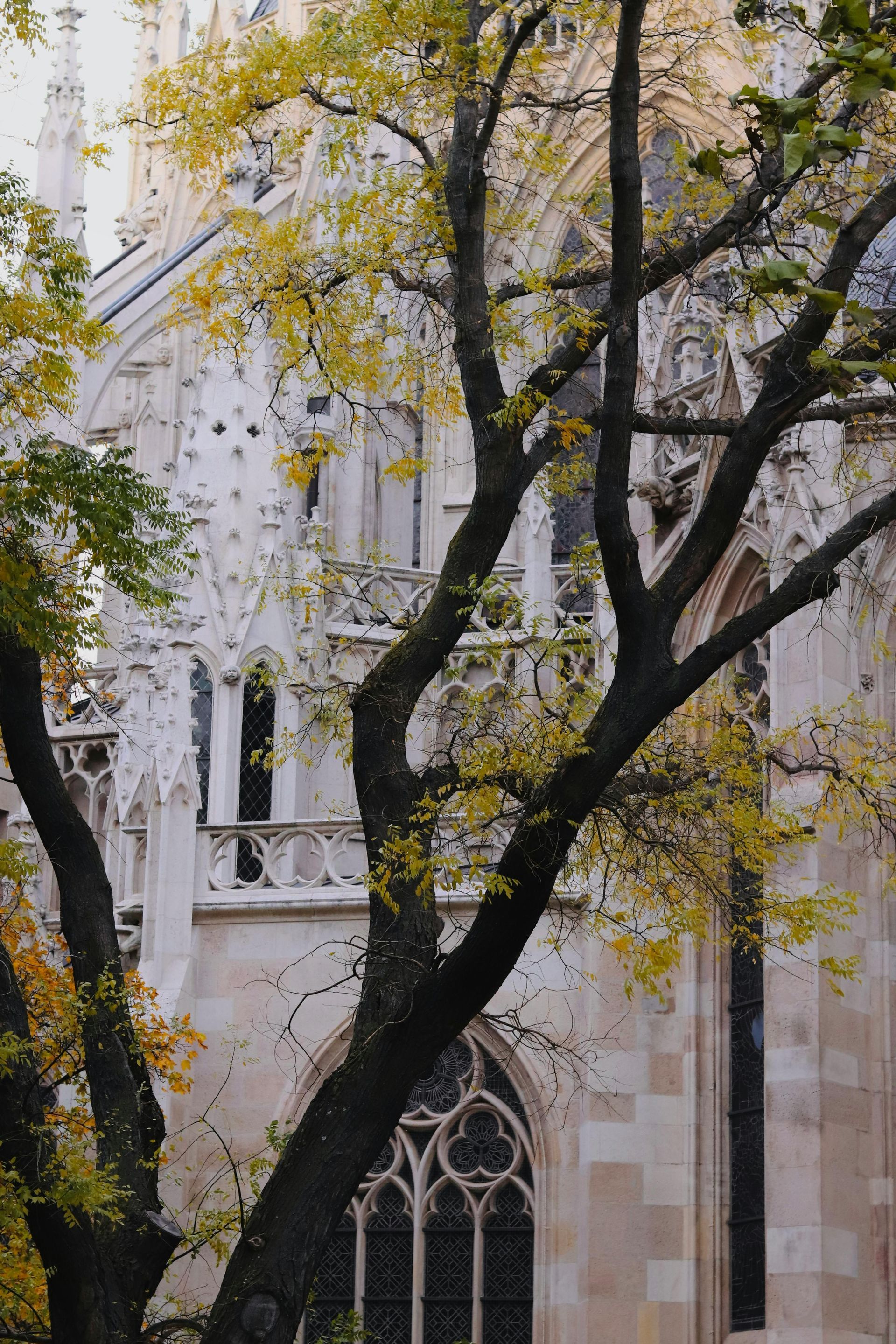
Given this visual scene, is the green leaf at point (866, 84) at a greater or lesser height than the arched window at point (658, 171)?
lesser

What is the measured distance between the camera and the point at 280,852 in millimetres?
17344

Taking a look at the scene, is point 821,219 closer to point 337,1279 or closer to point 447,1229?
point 447,1229

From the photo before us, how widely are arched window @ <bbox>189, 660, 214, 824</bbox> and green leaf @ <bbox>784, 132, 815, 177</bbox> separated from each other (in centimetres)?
1186

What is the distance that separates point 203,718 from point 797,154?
488 inches

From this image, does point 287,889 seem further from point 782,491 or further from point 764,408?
point 764,408

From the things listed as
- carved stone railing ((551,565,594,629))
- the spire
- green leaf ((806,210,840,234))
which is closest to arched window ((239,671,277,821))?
carved stone railing ((551,565,594,629))

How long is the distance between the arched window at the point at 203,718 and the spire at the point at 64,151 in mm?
6743

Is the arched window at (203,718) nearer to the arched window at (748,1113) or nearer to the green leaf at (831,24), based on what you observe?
the arched window at (748,1113)

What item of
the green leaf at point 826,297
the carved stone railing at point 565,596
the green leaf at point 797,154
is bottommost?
the green leaf at point 826,297

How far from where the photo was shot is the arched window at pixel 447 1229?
15695 mm

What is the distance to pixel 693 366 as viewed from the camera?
1816cm

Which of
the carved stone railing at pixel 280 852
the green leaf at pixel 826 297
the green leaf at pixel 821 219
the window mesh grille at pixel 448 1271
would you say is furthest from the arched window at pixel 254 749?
the green leaf at pixel 821 219

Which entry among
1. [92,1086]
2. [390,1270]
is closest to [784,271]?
[92,1086]

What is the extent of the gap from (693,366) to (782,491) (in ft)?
10.1
